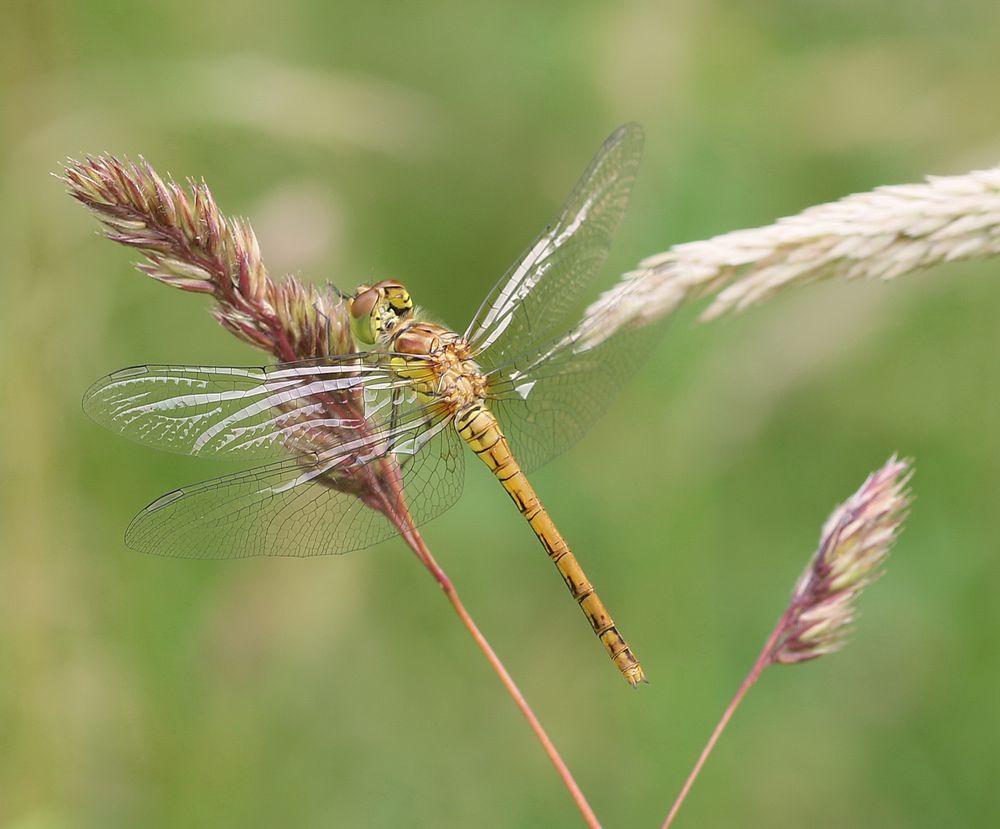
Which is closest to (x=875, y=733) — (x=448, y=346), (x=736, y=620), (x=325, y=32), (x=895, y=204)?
(x=736, y=620)

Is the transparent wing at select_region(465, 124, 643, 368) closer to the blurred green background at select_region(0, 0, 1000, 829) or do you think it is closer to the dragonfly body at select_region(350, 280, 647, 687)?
the dragonfly body at select_region(350, 280, 647, 687)

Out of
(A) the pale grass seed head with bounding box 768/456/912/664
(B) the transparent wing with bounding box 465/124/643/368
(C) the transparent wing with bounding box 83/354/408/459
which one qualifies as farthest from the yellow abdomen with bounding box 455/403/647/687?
(A) the pale grass seed head with bounding box 768/456/912/664

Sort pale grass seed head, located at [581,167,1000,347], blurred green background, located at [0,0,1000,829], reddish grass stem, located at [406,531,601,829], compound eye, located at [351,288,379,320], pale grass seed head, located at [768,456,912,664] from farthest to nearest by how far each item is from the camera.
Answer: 1. blurred green background, located at [0,0,1000,829]
2. compound eye, located at [351,288,379,320]
3. pale grass seed head, located at [768,456,912,664]
4. pale grass seed head, located at [581,167,1000,347]
5. reddish grass stem, located at [406,531,601,829]

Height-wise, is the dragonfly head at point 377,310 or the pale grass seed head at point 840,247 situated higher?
→ the dragonfly head at point 377,310

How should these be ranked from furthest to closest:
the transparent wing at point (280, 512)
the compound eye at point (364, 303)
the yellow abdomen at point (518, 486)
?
1. the compound eye at point (364, 303)
2. the yellow abdomen at point (518, 486)
3. the transparent wing at point (280, 512)

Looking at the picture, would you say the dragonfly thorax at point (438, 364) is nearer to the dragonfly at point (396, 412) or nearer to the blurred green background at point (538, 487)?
the dragonfly at point (396, 412)

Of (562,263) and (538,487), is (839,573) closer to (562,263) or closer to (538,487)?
(562,263)

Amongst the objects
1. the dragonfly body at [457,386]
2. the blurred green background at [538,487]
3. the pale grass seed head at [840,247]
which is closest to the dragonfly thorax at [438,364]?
the dragonfly body at [457,386]
